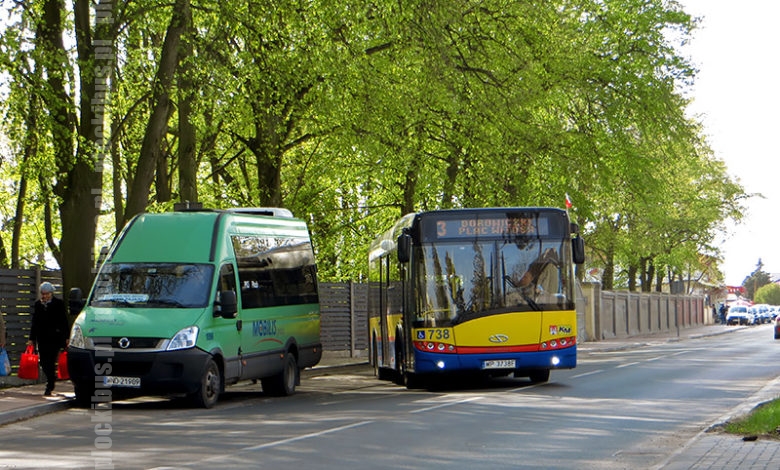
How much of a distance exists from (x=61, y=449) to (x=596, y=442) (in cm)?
557

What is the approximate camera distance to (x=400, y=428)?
1480 cm

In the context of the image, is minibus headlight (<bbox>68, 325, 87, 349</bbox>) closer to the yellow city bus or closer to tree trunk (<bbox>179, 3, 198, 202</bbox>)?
the yellow city bus

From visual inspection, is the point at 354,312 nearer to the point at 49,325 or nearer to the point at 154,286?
the point at 49,325

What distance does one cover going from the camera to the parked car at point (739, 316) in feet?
344

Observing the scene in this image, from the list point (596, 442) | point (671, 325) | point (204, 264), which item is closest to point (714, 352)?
point (204, 264)

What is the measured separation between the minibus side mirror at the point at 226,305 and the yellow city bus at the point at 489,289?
12.4 feet

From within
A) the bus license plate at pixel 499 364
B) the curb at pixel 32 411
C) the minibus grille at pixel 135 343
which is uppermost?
the minibus grille at pixel 135 343

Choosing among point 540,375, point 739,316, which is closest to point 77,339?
point 540,375


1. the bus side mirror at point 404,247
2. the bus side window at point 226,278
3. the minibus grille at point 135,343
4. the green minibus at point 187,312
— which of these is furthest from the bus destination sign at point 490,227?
the minibus grille at point 135,343

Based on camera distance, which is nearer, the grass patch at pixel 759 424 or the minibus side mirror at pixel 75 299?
the grass patch at pixel 759 424

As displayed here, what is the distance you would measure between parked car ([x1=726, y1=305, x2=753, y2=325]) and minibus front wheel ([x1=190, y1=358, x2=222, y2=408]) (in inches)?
3595

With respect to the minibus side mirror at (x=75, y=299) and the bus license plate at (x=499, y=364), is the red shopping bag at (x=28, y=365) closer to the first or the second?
the minibus side mirror at (x=75, y=299)

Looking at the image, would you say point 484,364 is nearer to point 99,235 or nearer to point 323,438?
point 323,438

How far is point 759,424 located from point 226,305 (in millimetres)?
8315
